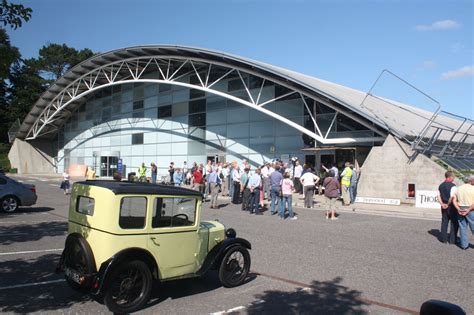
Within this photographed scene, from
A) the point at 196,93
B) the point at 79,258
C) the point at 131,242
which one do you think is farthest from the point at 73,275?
the point at 196,93

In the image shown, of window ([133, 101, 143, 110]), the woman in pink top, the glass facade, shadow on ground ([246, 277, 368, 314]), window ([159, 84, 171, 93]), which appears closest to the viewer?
shadow on ground ([246, 277, 368, 314])

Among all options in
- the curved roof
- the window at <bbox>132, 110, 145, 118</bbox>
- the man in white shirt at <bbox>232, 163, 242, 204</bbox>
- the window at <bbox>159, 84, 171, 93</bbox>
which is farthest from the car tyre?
the window at <bbox>132, 110, 145, 118</bbox>

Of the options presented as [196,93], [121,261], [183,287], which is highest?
[196,93]

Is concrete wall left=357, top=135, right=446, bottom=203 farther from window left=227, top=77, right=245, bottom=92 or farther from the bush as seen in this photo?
the bush

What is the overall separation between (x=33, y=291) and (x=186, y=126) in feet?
90.2

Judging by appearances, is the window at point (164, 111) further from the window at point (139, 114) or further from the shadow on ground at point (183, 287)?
the shadow on ground at point (183, 287)

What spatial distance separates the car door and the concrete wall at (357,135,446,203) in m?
14.7

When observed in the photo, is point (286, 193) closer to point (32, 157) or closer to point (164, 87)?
point (164, 87)

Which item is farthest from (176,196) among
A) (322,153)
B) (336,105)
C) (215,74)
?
(215,74)

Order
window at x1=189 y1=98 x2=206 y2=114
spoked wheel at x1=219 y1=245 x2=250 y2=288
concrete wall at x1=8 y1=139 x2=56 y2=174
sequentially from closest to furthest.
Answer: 1. spoked wheel at x1=219 y1=245 x2=250 y2=288
2. window at x1=189 y1=98 x2=206 y2=114
3. concrete wall at x1=8 y1=139 x2=56 y2=174

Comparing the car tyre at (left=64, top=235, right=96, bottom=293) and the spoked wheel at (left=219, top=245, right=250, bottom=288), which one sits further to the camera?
the spoked wheel at (left=219, top=245, right=250, bottom=288)

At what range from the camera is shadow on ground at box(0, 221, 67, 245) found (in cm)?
960

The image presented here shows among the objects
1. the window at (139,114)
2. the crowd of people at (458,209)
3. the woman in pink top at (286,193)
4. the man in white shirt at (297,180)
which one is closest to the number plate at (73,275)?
the crowd of people at (458,209)

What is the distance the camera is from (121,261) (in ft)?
16.3
